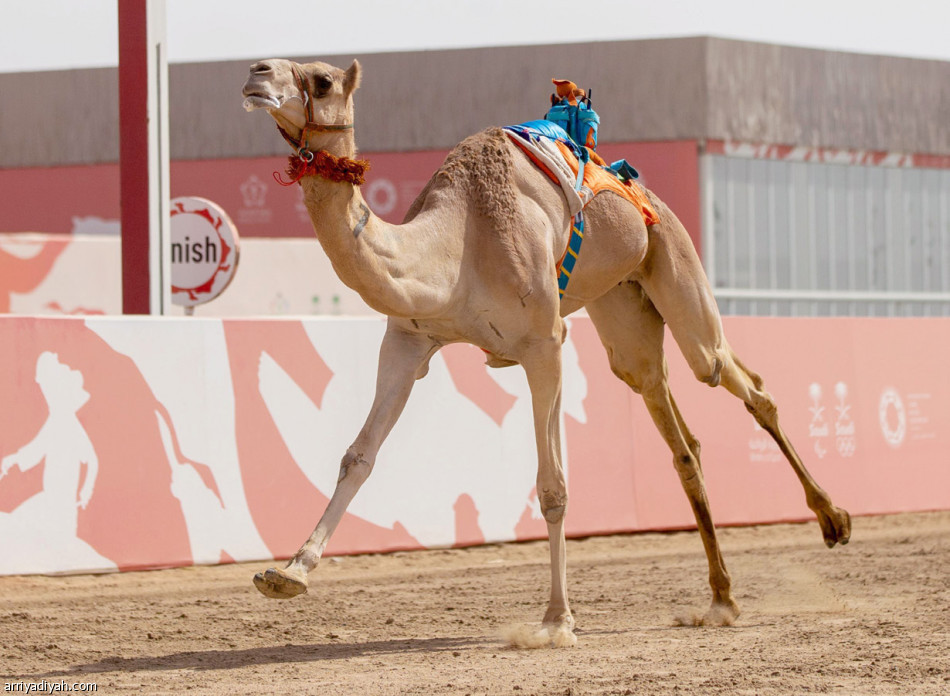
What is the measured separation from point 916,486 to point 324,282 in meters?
13.8

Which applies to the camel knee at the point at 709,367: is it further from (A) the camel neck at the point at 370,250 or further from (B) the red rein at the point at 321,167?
(B) the red rein at the point at 321,167

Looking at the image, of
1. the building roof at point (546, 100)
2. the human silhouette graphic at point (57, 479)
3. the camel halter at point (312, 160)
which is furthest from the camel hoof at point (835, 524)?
the building roof at point (546, 100)

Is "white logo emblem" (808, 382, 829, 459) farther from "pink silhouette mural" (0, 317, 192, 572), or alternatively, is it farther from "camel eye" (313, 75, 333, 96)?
"camel eye" (313, 75, 333, 96)

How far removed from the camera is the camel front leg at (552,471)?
7445mm

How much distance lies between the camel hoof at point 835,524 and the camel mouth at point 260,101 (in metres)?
4.61

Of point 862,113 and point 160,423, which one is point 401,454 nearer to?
point 160,423

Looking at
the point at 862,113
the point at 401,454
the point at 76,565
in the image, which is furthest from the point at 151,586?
the point at 862,113

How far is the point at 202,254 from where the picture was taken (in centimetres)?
1830

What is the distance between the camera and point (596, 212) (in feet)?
26.6

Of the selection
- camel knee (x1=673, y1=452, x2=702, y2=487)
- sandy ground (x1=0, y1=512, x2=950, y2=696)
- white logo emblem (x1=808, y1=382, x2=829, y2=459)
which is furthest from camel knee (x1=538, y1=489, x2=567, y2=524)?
white logo emblem (x1=808, y1=382, x2=829, y2=459)

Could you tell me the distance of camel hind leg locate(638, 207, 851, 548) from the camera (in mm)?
8711

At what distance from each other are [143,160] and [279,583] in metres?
7.58

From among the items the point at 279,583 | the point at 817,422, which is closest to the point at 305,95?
the point at 279,583

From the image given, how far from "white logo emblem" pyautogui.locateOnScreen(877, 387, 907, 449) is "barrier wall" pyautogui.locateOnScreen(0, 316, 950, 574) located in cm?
2
